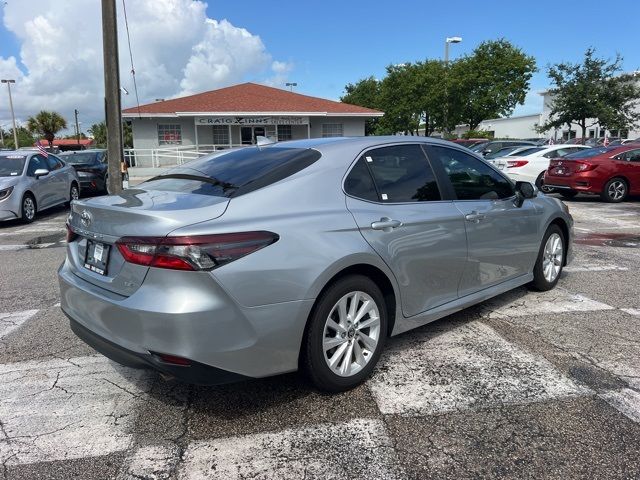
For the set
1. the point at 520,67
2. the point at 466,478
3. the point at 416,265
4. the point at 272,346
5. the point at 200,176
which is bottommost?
the point at 466,478

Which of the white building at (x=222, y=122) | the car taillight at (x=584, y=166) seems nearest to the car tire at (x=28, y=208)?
the car taillight at (x=584, y=166)

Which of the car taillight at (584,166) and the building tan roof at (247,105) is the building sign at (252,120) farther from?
the car taillight at (584,166)

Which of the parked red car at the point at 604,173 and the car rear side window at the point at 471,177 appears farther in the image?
the parked red car at the point at 604,173

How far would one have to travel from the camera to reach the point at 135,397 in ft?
11.2

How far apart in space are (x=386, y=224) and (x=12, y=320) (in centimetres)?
379

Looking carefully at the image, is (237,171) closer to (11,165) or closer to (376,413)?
(376,413)

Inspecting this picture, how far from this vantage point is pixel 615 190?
44.9 feet

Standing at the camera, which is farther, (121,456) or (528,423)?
(528,423)

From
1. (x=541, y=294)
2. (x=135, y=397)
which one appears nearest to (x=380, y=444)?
(x=135, y=397)

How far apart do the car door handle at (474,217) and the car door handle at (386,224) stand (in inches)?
33.6

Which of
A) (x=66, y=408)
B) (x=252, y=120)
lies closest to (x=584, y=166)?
(x=66, y=408)

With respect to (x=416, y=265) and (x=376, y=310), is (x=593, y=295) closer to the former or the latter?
(x=416, y=265)

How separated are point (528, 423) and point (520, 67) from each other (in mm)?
34925

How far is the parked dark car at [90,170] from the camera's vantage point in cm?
1549
